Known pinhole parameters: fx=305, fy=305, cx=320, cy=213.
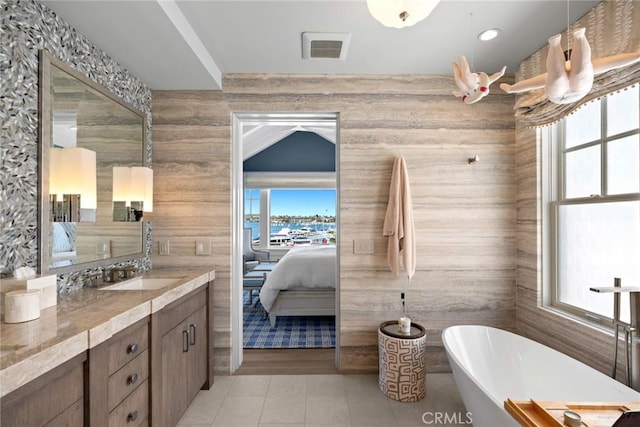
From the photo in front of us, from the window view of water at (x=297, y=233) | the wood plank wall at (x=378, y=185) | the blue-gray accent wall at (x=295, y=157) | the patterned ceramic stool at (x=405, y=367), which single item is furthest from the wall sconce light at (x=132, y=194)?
the window view of water at (x=297, y=233)

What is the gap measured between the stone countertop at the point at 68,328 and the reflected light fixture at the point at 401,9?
1.79m

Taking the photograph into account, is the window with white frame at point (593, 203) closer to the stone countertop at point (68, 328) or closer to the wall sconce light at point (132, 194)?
the stone countertop at point (68, 328)

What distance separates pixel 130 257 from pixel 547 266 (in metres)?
3.17

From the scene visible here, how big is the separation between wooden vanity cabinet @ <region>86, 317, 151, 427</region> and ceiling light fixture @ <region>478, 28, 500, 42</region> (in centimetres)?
269

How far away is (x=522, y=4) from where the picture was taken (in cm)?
177

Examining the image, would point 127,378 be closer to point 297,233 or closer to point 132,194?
point 132,194

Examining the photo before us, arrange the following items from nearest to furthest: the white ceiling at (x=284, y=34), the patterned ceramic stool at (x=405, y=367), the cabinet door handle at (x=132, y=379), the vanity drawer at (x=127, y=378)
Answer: the vanity drawer at (x=127, y=378) → the cabinet door handle at (x=132, y=379) → the white ceiling at (x=284, y=34) → the patterned ceramic stool at (x=405, y=367)

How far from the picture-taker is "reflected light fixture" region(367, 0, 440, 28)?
1.35 m

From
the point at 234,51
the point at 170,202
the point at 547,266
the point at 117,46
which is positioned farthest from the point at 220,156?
the point at 547,266

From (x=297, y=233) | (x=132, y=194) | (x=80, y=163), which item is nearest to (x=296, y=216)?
(x=297, y=233)

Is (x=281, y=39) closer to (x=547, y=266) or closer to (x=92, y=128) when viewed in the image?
(x=92, y=128)

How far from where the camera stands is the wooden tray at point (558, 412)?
1.17 m

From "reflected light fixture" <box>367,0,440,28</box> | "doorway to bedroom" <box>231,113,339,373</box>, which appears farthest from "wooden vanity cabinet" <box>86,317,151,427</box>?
"reflected light fixture" <box>367,0,440,28</box>

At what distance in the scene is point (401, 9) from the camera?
137 cm
